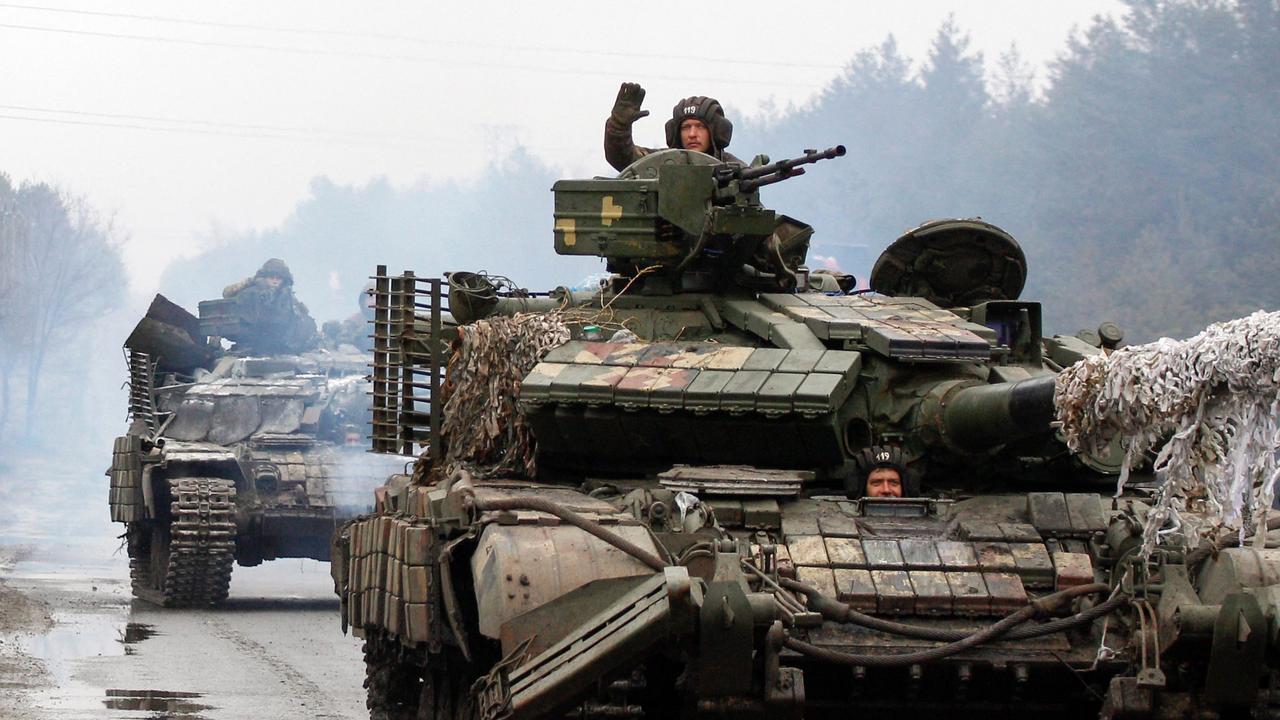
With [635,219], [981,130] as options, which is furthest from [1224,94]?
[635,219]

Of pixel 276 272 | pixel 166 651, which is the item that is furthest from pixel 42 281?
pixel 166 651

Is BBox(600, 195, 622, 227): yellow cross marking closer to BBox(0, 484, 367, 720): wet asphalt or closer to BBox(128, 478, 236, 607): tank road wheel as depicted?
BBox(0, 484, 367, 720): wet asphalt

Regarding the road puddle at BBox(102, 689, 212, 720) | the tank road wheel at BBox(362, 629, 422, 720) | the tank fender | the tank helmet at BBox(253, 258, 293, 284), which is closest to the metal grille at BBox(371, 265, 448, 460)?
the road puddle at BBox(102, 689, 212, 720)

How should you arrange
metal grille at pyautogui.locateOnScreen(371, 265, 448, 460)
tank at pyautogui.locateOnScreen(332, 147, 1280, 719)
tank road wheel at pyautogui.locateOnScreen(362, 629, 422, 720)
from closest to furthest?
tank at pyautogui.locateOnScreen(332, 147, 1280, 719) < tank road wheel at pyautogui.locateOnScreen(362, 629, 422, 720) < metal grille at pyautogui.locateOnScreen(371, 265, 448, 460)

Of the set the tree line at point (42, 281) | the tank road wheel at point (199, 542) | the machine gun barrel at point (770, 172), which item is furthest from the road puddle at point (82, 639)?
the tree line at point (42, 281)

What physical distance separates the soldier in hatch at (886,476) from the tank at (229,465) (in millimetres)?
12868

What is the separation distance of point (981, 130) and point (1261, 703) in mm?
25207

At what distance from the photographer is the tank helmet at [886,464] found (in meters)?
12.7

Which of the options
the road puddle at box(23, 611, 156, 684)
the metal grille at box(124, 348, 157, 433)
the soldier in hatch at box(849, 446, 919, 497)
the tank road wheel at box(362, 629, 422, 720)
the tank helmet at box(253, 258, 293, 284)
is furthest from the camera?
the tank helmet at box(253, 258, 293, 284)

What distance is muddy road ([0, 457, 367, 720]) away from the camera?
16328 mm

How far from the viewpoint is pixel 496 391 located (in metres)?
14.4

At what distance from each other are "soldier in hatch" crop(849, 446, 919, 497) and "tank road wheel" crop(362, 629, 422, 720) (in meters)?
3.13

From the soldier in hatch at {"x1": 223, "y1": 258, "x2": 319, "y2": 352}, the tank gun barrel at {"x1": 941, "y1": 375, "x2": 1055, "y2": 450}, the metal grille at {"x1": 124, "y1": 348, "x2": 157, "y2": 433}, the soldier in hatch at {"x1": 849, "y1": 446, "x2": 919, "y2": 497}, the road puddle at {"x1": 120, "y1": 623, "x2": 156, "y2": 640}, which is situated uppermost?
the tank gun barrel at {"x1": 941, "y1": 375, "x2": 1055, "y2": 450}

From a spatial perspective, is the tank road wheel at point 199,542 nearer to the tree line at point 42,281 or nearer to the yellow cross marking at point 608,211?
the yellow cross marking at point 608,211
